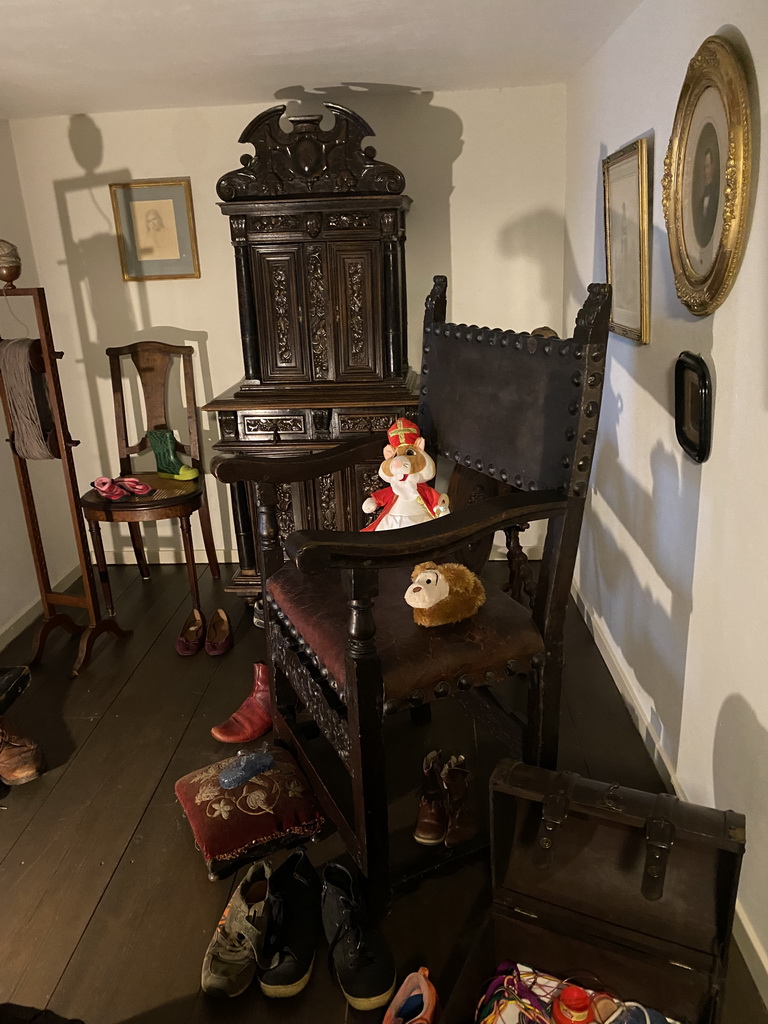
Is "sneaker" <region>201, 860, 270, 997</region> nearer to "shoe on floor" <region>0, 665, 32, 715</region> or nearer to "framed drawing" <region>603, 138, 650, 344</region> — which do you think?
"shoe on floor" <region>0, 665, 32, 715</region>

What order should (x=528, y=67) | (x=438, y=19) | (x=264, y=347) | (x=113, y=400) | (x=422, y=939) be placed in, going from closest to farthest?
(x=422, y=939), (x=438, y=19), (x=528, y=67), (x=264, y=347), (x=113, y=400)

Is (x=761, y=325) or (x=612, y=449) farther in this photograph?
(x=612, y=449)

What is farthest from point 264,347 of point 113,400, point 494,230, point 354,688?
point 354,688

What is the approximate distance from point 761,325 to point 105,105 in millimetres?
2849

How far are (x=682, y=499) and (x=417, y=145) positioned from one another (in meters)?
2.13

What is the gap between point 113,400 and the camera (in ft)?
11.6

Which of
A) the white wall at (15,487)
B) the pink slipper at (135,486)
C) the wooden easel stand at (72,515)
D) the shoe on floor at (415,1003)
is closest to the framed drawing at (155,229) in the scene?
the white wall at (15,487)

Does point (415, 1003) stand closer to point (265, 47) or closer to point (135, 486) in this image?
point (135, 486)

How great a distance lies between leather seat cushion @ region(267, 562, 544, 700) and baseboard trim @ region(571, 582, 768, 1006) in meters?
0.70

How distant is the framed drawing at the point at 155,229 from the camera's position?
3.31 m

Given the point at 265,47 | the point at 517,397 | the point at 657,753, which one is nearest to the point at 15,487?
the point at 265,47

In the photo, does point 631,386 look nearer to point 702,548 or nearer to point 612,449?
point 612,449

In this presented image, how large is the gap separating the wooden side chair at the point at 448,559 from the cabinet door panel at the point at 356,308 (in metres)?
0.86

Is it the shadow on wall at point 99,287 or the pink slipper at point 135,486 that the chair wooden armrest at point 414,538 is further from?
the shadow on wall at point 99,287
